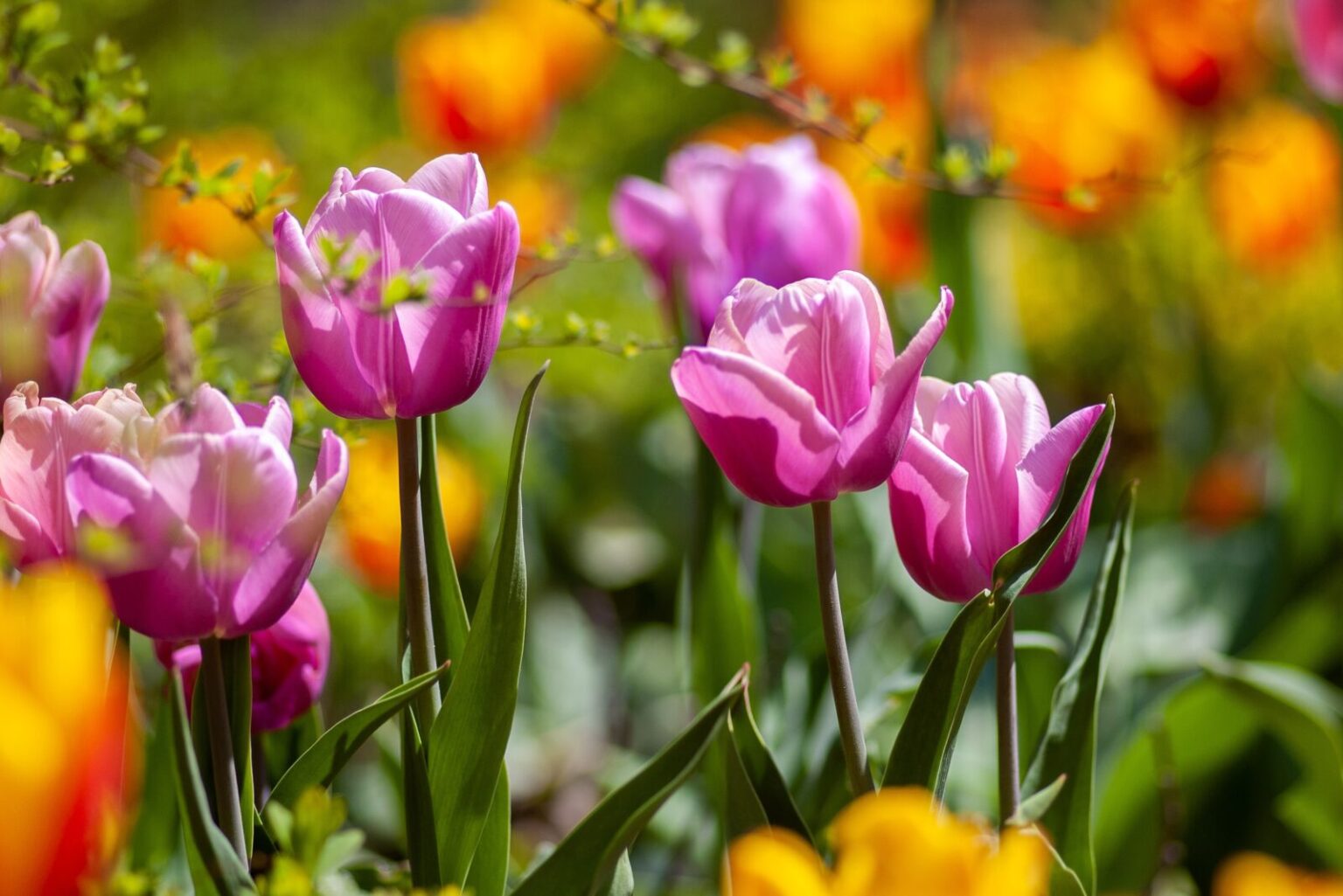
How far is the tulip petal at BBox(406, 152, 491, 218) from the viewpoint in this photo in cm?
52

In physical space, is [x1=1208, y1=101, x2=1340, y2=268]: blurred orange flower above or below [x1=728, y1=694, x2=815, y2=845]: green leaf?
above

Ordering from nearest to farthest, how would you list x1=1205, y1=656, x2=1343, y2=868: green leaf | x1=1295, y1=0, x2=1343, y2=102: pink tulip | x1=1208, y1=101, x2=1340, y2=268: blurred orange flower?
x1=1205, y1=656, x2=1343, y2=868: green leaf → x1=1295, y1=0, x2=1343, y2=102: pink tulip → x1=1208, y1=101, x2=1340, y2=268: blurred orange flower

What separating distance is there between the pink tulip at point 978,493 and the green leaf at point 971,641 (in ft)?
0.05

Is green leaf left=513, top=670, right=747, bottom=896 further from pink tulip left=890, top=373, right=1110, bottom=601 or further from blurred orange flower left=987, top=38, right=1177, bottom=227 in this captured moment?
blurred orange flower left=987, top=38, right=1177, bottom=227

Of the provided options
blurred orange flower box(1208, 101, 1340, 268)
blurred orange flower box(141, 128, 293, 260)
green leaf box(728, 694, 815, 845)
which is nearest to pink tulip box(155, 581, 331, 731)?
green leaf box(728, 694, 815, 845)

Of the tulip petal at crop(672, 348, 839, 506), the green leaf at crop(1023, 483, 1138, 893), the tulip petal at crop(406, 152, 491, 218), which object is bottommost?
the green leaf at crop(1023, 483, 1138, 893)

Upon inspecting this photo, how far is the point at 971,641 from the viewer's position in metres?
0.46

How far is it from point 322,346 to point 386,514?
1.98 feet

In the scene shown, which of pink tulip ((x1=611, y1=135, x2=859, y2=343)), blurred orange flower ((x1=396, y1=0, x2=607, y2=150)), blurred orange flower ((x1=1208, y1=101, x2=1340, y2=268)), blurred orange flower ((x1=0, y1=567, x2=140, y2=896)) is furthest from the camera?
blurred orange flower ((x1=396, y1=0, x2=607, y2=150))

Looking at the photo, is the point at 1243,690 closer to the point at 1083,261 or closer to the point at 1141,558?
the point at 1141,558

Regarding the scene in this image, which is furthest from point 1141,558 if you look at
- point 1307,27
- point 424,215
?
point 424,215

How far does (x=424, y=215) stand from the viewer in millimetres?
483

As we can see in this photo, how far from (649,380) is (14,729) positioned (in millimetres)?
1511

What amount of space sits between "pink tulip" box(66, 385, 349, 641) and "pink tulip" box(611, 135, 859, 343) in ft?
1.65
